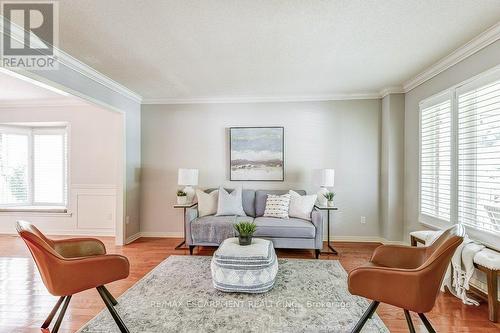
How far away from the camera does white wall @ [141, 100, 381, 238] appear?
4508mm

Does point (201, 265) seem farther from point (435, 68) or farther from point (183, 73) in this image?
point (435, 68)

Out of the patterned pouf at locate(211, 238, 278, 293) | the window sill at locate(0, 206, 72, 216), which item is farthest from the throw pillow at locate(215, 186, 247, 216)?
the window sill at locate(0, 206, 72, 216)

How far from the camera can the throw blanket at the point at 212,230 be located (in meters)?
3.74

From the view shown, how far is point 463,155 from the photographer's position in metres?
2.90

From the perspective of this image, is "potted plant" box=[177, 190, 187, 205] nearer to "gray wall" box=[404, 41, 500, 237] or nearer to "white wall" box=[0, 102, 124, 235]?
"white wall" box=[0, 102, 124, 235]

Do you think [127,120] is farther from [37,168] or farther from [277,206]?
[277,206]

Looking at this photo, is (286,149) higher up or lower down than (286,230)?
higher up

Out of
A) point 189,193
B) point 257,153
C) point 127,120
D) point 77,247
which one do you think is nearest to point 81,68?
point 127,120

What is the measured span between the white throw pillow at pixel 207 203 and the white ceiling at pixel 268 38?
185 centimetres

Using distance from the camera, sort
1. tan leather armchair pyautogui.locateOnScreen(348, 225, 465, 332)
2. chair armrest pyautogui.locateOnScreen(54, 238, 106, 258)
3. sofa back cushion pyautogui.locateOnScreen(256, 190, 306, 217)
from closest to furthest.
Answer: tan leather armchair pyautogui.locateOnScreen(348, 225, 465, 332)
chair armrest pyautogui.locateOnScreen(54, 238, 106, 258)
sofa back cushion pyautogui.locateOnScreen(256, 190, 306, 217)

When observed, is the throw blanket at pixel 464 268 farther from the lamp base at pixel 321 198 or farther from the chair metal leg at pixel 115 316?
the chair metal leg at pixel 115 316

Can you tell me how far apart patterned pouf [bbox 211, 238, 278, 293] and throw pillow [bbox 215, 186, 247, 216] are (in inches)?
57.9

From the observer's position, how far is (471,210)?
2.77m

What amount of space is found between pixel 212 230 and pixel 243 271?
1.35 metres
